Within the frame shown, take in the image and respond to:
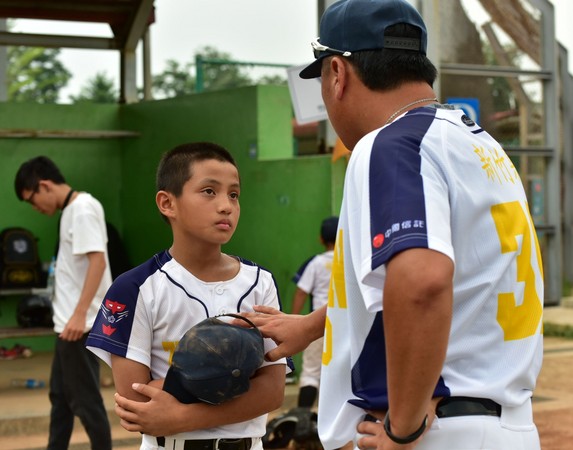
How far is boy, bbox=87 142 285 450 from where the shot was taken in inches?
125

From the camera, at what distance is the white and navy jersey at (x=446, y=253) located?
2.27 metres

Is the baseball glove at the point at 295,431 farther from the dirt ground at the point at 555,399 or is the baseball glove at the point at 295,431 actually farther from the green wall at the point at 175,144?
the green wall at the point at 175,144

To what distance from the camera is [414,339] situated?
2170 mm

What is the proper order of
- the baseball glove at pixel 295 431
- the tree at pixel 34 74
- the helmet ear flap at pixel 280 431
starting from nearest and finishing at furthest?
the baseball glove at pixel 295 431 < the helmet ear flap at pixel 280 431 < the tree at pixel 34 74

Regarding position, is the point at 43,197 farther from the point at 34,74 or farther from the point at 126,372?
the point at 34,74

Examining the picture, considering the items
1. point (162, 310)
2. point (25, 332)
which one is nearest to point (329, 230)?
point (25, 332)

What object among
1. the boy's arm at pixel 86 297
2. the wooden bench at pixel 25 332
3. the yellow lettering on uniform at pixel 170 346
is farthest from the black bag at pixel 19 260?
the yellow lettering on uniform at pixel 170 346

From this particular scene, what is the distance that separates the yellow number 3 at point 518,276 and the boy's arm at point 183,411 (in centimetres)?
101

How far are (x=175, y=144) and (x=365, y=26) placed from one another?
9603mm

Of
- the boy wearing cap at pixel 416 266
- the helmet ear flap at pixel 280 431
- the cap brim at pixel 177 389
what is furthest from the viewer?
the helmet ear flap at pixel 280 431

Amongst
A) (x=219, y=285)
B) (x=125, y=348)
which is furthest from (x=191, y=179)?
(x=125, y=348)

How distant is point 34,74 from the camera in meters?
50.6

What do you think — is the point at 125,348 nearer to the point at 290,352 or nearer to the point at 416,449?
the point at 290,352

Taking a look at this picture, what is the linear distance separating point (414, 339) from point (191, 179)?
1419 millimetres
